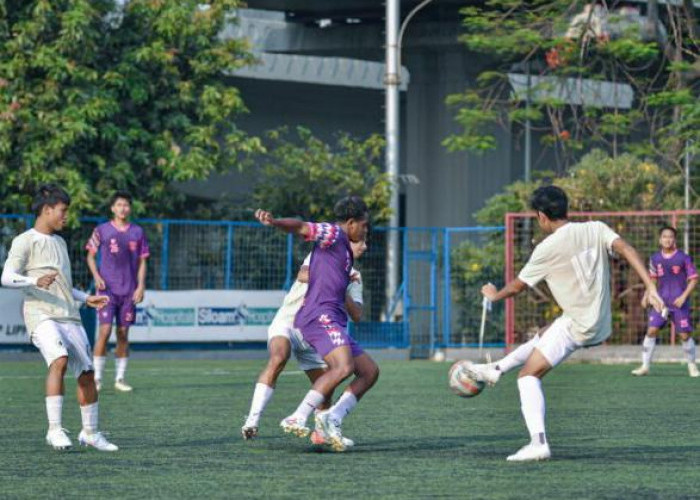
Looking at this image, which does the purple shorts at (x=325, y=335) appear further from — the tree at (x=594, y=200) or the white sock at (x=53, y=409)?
the tree at (x=594, y=200)

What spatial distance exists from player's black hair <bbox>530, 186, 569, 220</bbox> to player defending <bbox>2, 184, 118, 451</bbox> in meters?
2.80

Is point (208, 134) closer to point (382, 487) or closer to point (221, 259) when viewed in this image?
point (221, 259)

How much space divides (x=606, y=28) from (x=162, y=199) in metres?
9.48

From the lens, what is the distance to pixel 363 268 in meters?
30.5

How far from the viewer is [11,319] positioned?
26328 mm

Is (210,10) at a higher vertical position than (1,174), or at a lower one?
higher

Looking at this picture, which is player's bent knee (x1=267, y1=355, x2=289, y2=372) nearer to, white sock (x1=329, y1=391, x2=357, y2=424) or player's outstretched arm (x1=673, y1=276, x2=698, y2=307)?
white sock (x1=329, y1=391, x2=357, y2=424)

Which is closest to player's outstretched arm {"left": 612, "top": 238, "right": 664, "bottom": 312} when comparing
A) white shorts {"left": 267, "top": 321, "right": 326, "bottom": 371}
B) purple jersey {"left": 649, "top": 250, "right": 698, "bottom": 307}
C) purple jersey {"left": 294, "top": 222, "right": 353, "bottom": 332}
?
purple jersey {"left": 294, "top": 222, "right": 353, "bottom": 332}

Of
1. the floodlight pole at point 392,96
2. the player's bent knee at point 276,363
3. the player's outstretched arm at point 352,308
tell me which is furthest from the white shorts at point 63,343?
the floodlight pole at point 392,96

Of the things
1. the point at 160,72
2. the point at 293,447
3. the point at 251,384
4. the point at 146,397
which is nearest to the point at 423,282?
the point at 160,72

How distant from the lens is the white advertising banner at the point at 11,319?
26.2 m

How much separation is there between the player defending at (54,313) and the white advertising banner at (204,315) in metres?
16.9

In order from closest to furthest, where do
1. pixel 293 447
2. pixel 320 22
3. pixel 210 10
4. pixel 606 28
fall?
pixel 293 447, pixel 210 10, pixel 606 28, pixel 320 22

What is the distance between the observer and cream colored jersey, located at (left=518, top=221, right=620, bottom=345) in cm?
984
